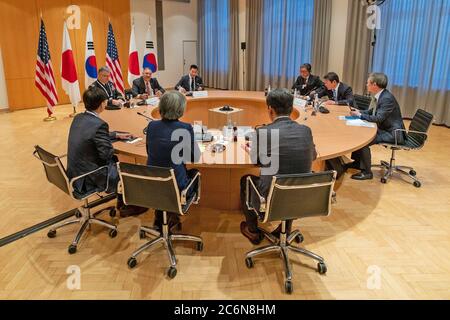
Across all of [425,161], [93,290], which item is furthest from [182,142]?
[425,161]

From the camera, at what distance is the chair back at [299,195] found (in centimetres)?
224

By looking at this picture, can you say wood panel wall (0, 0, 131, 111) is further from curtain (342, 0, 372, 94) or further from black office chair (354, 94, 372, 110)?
black office chair (354, 94, 372, 110)

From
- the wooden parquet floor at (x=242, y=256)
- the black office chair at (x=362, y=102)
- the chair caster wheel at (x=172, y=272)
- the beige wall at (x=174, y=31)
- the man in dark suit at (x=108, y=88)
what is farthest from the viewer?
the beige wall at (x=174, y=31)

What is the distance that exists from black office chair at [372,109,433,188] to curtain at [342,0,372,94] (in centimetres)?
343

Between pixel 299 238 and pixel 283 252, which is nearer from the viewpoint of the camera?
pixel 283 252

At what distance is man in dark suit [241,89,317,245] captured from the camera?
2.40 metres

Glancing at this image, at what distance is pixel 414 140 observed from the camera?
13.9ft

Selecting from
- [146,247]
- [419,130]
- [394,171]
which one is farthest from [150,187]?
[394,171]

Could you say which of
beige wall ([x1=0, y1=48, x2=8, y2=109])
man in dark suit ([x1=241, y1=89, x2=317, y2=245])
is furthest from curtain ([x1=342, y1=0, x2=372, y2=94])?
beige wall ([x1=0, y1=48, x2=8, y2=109])

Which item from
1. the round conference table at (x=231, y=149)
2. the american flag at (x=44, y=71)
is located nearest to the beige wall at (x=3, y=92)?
the american flag at (x=44, y=71)

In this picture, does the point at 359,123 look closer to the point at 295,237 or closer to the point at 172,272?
the point at 295,237

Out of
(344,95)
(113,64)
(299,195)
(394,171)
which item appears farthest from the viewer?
(113,64)

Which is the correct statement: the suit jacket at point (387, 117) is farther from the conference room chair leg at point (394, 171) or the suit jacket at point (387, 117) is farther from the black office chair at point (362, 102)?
the black office chair at point (362, 102)

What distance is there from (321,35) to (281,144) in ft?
21.2
